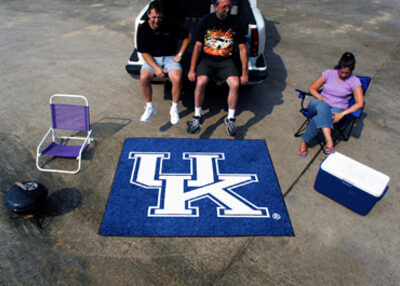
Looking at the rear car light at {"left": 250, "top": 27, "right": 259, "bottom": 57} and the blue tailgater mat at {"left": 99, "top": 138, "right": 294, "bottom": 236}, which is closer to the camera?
the blue tailgater mat at {"left": 99, "top": 138, "right": 294, "bottom": 236}

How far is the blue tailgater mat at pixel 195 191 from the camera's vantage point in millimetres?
3121

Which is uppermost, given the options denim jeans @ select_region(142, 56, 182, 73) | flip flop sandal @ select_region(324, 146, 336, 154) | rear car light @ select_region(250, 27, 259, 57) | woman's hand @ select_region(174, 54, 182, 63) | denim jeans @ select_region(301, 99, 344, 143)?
rear car light @ select_region(250, 27, 259, 57)

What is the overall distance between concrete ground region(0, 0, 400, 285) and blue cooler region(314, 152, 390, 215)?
0.42 ft

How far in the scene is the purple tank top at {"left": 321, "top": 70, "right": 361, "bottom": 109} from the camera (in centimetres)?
394

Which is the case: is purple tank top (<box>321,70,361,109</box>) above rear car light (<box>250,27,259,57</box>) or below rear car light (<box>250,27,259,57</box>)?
below

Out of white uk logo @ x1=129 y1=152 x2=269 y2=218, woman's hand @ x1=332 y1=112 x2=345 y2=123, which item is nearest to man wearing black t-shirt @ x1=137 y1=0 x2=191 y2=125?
white uk logo @ x1=129 y1=152 x2=269 y2=218

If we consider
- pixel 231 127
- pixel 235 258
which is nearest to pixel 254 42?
pixel 231 127

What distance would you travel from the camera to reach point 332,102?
13.4 feet

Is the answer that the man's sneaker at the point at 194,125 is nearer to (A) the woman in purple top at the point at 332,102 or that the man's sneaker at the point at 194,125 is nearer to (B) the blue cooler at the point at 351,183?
(A) the woman in purple top at the point at 332,102

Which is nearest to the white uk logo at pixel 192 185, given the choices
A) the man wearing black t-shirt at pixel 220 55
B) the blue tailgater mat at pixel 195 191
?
the blue tailgater mat at pixel 195 191

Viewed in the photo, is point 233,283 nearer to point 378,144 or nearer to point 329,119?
point 329,119

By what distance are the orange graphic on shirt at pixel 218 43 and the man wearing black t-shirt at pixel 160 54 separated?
34cm

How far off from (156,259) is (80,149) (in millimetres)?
1893

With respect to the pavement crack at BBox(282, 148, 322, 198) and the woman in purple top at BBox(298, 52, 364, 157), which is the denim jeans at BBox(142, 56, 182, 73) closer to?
the woman in purple top at BBox(298, 52, 364, 157)
